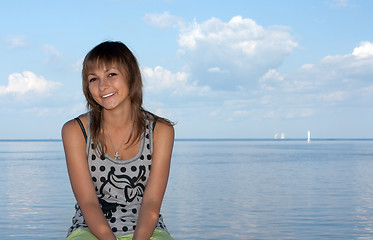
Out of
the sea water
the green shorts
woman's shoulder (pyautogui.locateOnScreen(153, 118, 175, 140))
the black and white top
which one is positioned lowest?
the sea water

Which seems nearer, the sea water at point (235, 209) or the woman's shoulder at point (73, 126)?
the woman's shoulder at point (73, 126)

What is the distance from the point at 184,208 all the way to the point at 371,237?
11.1 ft

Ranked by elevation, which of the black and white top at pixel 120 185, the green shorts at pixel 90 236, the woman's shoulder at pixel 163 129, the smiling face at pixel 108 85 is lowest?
the green shorts at pixel 90 236

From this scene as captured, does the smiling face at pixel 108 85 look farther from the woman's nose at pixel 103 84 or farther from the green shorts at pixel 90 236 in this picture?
the green shorts at pixel 90 236

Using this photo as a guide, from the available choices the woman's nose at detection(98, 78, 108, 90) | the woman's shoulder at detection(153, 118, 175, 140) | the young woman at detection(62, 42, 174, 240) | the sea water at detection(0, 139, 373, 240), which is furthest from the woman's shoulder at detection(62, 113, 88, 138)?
the sea water at detection(0, 139, 373, 240)

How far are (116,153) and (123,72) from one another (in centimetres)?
→ 39

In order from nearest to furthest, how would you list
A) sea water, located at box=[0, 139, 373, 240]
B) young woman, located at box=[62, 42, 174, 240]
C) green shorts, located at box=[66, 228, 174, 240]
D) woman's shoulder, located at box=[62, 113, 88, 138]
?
1. green shorts, located at box=[66, 228, 174, 240]
2. young woman, located at box=[62, 42, 174, 240]
3. woman's shoulder, located at box=[62, 113, 88, 138]
4. sea water, located at box=[0, 139, 373, 240]

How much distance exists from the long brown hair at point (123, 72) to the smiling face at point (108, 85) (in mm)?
19

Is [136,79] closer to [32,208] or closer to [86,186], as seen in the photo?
[86,186]

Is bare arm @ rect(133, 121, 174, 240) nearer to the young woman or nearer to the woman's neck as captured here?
the young woman

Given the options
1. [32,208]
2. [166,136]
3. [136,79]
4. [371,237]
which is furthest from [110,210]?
[32,208]

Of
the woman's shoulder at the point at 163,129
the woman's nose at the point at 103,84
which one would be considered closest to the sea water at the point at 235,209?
the woman's shoulder at the point at 163,129

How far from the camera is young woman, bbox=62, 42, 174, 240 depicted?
2.40 meters

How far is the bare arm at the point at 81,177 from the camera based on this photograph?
2350 millimetres
